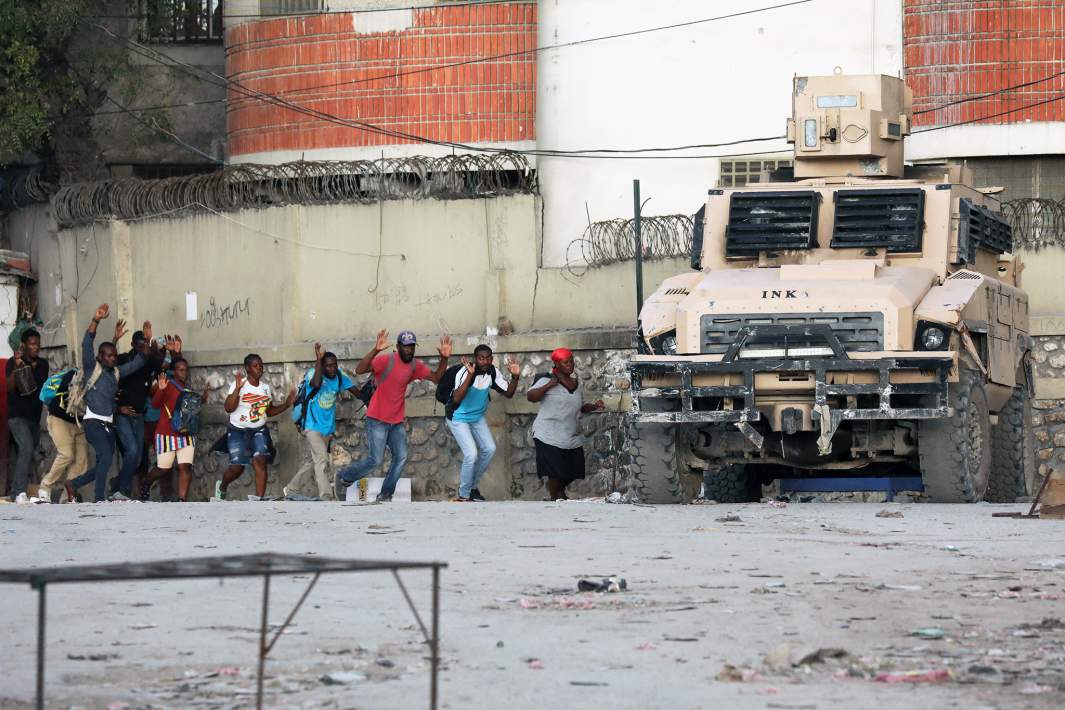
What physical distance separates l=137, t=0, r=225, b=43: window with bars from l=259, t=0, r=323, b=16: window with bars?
78.0 inches

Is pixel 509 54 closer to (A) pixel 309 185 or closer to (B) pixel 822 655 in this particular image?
(A) pixel 309 185

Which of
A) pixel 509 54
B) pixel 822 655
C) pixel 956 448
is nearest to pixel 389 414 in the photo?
pixel 956 448

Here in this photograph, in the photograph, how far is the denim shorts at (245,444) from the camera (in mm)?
19750

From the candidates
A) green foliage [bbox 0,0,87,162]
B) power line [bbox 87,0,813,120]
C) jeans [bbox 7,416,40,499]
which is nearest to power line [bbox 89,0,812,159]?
power line [bbox 87,0,813,120]

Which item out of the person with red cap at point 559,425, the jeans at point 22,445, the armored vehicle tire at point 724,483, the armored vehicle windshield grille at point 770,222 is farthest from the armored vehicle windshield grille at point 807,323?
the jeans at point 22,445

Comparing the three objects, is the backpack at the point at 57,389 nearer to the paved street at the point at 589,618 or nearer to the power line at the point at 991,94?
the paved street at the point at 589,618

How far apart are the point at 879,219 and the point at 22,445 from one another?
9194mm

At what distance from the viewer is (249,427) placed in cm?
1973

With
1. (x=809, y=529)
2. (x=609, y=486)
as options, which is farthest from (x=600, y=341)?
(x=809, y=529)

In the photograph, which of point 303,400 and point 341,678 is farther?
point 303,400

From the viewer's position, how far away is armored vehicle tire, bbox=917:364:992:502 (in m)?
14.6

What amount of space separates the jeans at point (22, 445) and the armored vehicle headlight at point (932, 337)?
9586mm

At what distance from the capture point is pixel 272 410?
20781 mm

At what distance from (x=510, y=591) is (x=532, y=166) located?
45.0ft
